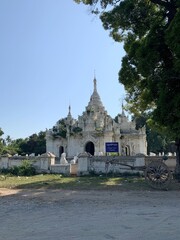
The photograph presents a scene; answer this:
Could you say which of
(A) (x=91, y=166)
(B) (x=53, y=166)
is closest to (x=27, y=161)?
(B) (x=53, y=166)

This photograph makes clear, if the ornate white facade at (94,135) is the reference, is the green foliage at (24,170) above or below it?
below

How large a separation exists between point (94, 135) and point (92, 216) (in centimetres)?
3430

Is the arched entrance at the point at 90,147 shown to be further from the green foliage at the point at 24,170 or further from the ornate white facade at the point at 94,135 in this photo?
the green foliage at the point at 24,170

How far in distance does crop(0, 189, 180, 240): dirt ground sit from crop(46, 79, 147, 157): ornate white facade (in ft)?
97.4

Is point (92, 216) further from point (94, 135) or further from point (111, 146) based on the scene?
point (94, 135)

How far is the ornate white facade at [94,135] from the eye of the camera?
42.0 meters

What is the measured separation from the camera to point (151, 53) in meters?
15.4

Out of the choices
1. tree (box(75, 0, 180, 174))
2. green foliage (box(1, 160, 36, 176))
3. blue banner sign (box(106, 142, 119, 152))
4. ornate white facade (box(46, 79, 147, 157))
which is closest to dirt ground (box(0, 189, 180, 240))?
tree (box(75, 0, 180, 174))

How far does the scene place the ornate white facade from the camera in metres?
42.0

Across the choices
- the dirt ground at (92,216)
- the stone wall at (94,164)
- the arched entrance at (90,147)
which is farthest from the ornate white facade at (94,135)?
the dirt ground at (92,216)

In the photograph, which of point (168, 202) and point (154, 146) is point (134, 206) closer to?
point (168, 202)

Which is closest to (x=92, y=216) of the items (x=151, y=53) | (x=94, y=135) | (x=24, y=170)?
(x=151, y=53)

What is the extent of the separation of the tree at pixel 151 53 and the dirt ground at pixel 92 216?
4.52m

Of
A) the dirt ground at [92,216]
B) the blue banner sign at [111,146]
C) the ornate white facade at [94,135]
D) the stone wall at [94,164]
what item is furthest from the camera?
the ornate white facade at [94,135]
